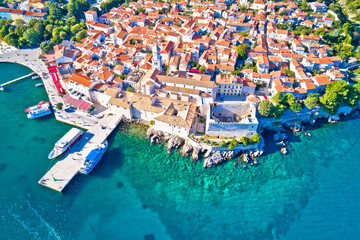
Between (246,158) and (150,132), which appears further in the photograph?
(150,132)

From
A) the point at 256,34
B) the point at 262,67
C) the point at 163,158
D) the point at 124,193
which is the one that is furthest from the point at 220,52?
the point at 124,193

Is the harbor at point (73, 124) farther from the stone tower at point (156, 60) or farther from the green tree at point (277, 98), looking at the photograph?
the green tree at point (277, 98)

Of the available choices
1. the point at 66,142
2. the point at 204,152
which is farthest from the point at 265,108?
the point at 66,142

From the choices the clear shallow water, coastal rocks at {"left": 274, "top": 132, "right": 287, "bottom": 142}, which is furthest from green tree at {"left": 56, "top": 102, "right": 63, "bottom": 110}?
coastal rocks at {"left": 274, "top": 132, "right": 287, "bottom": 142}

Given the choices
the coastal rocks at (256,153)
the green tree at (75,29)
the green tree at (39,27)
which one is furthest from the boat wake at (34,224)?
the green tree at (39,27)

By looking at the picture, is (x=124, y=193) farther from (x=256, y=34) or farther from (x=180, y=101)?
(x=256, y=34)

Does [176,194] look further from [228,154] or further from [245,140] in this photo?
[245,140]
